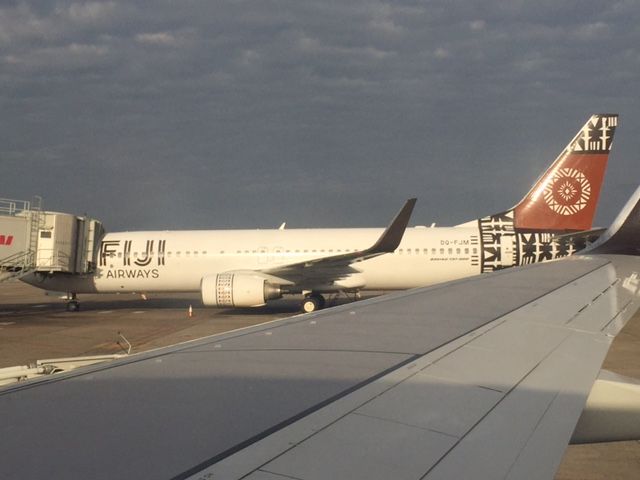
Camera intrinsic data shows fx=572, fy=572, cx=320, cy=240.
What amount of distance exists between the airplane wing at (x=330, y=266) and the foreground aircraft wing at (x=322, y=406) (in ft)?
40.5

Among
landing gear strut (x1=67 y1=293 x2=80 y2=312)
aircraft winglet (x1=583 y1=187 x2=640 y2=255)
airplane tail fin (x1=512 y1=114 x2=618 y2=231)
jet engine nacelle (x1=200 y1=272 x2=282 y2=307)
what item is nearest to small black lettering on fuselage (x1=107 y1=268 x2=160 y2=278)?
landing gear strut (x1=67 y1=293 x2=80 y2=312)

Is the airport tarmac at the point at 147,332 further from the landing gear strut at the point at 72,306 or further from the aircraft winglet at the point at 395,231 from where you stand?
the aircraft winglet at the point at 395,231

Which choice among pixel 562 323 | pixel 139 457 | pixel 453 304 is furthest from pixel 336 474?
pixel 453 304

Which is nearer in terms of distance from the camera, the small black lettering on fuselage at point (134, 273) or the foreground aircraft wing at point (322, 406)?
the foreground aircraft wing at point (322, 406)

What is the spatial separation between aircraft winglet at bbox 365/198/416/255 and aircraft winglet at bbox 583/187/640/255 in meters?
8.05

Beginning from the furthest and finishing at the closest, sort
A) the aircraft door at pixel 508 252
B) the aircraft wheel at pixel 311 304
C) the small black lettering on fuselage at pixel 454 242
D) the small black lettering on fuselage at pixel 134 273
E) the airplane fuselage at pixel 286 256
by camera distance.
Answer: the small black lettering on fuselage at pixel 134 273
the small black lettering on fuselage at pixel 454 242
the airplane fuselage at pixel 286 256
the aircraft door at pixel 508 252
the aircraft wheel at pixel 311 304

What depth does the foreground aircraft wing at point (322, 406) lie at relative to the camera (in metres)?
1.38

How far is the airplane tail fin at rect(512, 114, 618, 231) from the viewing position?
18766mm

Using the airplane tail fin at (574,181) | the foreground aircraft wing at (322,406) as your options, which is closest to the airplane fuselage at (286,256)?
the airplane tail fin at (574,181)

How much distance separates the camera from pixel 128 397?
72.5 inches

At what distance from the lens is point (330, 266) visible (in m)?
17.4

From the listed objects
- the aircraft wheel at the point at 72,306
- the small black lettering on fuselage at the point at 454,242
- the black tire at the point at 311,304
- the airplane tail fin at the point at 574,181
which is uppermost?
the airplane tail fin at the point at 574,181

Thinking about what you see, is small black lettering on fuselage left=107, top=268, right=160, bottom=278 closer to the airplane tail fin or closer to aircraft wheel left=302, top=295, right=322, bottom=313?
aircraft wheel left=302, top=295, right=322, bottom=313

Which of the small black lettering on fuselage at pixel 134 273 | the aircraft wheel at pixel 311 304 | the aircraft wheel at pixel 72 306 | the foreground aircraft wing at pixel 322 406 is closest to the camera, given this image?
the foreground aircraft wing at pixel 322 406
